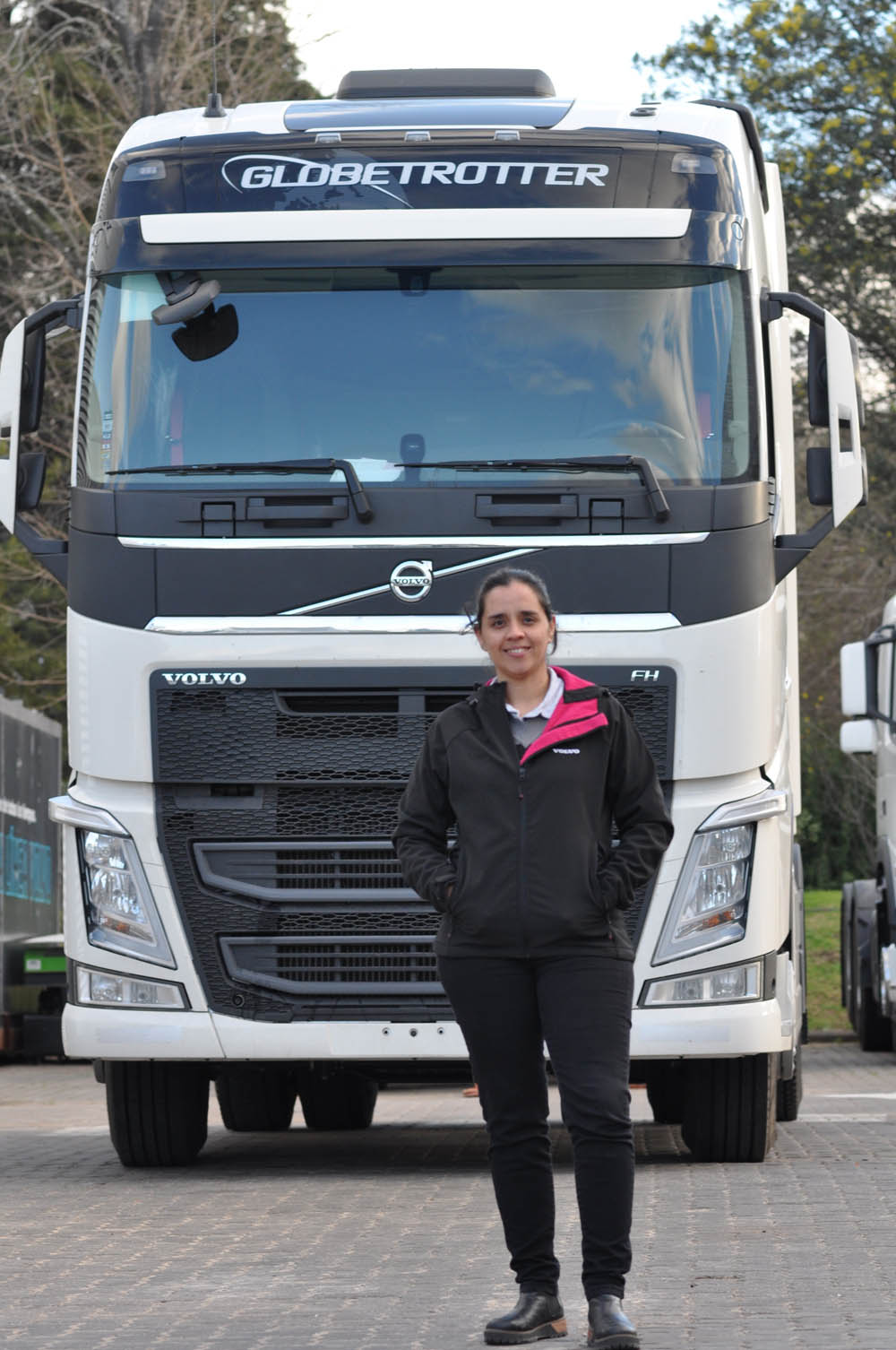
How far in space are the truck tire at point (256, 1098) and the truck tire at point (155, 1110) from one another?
1387 millimetres

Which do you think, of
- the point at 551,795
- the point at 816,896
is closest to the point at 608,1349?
the point at 551,795

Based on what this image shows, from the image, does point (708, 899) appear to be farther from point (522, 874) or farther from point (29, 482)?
point (522, 874)

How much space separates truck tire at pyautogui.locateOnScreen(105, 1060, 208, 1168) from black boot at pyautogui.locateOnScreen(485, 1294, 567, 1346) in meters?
4.08

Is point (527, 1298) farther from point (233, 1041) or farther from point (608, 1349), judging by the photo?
point (233, 1041)

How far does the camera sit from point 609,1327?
5836mm

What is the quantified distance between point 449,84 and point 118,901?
3939 millimetres

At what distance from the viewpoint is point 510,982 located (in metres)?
6.16

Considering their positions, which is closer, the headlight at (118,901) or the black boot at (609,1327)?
the black boot at (609,1327)

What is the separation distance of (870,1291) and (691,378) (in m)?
3.77

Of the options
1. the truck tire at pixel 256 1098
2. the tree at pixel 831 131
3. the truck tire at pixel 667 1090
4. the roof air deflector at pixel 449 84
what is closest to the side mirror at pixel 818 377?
the roof air deflector at pixel 449 84

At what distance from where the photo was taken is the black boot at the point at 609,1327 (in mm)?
5812

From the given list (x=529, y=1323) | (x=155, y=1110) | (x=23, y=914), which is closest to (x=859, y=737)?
(x=23, y=914)

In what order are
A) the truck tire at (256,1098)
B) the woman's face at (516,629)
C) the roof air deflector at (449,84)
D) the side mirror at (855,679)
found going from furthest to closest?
the side mirror at (855,679) < the truck tire at (256,1098) < the roof air deflector at (449,84) < the woman's face at (516,629)

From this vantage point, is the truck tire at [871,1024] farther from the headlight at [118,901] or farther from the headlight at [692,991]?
the headlight at [118,901]
